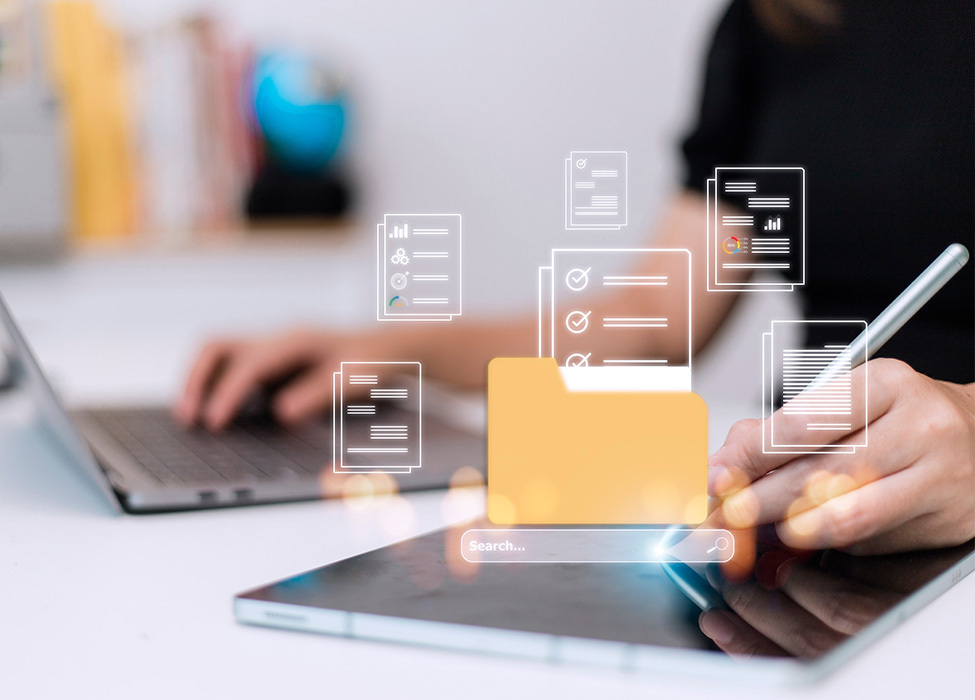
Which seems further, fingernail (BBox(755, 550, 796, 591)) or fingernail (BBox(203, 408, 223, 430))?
fingernail (BBox(203, 408, 223, 430))

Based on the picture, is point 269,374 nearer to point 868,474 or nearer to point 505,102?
point 868,474

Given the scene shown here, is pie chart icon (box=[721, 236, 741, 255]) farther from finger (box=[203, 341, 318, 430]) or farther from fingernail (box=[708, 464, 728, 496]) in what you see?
finger (box=[203, 341, 318, 430])

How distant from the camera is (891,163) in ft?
1.46

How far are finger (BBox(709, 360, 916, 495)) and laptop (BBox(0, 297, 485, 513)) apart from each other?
A: 130 millimetres

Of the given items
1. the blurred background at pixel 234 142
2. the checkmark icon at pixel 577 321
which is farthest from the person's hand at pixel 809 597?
the blurred background at pixel 234 142

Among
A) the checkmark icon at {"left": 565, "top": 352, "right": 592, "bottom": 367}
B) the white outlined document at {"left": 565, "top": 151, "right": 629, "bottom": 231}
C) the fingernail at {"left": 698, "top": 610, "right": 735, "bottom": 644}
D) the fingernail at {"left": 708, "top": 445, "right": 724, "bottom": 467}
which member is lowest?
the fingernail at {"left": 698, "top": 610, "right": 735, "bottom": 644}

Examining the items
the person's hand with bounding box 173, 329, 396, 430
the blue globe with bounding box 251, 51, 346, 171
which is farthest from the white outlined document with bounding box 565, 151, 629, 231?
the blue globe with bounding box 251, 51, 346, 171

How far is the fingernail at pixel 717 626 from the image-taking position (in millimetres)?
255

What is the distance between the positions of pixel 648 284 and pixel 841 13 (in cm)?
24

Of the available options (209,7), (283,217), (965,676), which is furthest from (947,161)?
(209,7)

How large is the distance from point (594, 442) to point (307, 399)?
1.01ft

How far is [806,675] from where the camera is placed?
0.24m

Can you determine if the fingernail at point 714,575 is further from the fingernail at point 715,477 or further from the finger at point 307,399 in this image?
the finger at point 307,399

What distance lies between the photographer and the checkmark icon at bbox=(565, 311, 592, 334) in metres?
0.36
